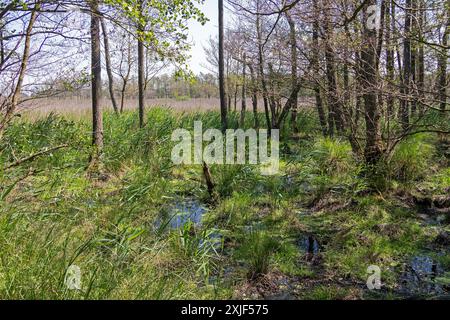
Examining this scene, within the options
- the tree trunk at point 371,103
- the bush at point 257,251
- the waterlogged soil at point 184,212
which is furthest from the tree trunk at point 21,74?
the tree trunk at point 371,103

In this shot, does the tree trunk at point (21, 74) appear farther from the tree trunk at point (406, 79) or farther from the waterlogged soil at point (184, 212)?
the tree trunk at point (406, 79)

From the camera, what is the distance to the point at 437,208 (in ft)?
13.8

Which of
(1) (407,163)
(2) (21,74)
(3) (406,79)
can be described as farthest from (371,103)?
(2) (21,74)

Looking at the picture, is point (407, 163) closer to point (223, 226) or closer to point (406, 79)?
point (406, 79)

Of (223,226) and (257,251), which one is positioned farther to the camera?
(223,226)

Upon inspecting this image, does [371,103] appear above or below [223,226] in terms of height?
above

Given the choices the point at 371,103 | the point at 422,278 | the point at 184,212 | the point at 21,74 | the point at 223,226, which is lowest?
the point at 422,278

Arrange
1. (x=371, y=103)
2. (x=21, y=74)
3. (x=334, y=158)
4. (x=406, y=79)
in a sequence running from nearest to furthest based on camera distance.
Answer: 1. (x=21, y=74)
2. (x=371, y=103)
3. (x=406, y=79)
4. (x=334, y=158)

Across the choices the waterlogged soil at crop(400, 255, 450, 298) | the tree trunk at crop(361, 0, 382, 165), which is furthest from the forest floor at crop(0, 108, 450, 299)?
the tree trunk at crop(361, 0, 382, 165)

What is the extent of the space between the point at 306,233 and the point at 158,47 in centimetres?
243

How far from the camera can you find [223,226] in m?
3.93

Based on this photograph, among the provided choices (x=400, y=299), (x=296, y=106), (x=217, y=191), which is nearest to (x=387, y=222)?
(x=400, y=299)

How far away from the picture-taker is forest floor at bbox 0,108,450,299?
2330 mm

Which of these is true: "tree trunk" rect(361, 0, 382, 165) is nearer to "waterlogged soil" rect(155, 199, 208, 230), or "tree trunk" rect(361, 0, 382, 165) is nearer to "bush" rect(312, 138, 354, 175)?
"bush" rect(312, 138, 354, 175)
